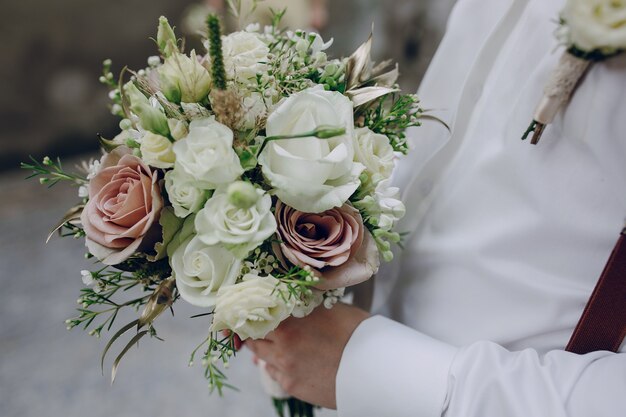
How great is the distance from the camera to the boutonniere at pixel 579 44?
2.19 feet

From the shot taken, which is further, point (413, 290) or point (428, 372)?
point (413, 290)


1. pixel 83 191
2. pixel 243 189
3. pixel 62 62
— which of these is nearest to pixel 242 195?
pixel 243 189

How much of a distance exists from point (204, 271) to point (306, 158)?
0.66 ft

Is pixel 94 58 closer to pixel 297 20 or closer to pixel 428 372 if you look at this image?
pixel 297 20

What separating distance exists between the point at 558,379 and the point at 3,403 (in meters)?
2.26

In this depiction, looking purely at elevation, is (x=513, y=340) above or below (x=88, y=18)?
above

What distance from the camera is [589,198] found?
2.53 ft

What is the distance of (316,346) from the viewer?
2.94 feet

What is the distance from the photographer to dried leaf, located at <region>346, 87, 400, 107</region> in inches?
32.2

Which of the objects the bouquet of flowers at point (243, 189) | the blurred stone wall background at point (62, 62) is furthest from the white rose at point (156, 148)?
the blurred stone wall background at point (62, 62)

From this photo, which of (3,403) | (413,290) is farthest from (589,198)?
(3,403)

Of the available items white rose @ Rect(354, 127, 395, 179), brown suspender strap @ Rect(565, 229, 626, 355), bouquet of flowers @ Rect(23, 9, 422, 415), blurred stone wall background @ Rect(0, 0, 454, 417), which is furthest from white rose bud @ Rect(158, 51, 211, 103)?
blurred stone wall background @ Rect(0, 0, 454, 417)

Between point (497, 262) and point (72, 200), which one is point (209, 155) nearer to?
point (497, 262)

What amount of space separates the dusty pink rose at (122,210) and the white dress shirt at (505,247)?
38 centimetres
